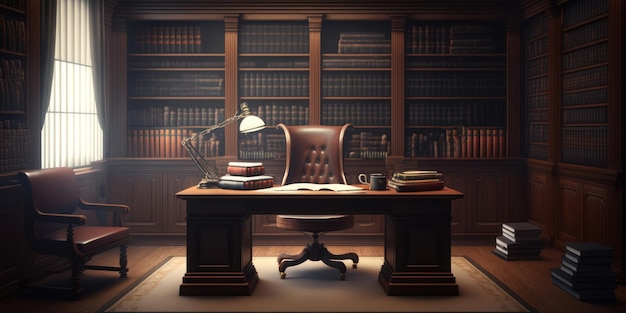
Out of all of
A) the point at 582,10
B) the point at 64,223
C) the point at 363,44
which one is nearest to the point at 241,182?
the point at 64,223

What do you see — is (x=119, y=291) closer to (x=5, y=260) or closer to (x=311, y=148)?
(x=5, y=260)

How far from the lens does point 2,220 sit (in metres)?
4.55

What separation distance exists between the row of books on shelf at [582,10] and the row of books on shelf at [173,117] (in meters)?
3.52

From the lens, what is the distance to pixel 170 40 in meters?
6.79

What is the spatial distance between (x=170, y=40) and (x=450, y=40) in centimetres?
296

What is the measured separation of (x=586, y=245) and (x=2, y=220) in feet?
13.8

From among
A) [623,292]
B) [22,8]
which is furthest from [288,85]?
[623,292]

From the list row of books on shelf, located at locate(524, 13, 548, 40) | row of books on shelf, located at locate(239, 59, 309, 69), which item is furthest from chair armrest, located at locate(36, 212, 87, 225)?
row of books on shelf, located at locate(524, 13, 548, 40)

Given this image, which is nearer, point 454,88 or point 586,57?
point 586,57

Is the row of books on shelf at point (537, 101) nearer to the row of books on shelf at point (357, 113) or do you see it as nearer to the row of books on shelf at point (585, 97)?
the row of books on shelf at point (585, 97)

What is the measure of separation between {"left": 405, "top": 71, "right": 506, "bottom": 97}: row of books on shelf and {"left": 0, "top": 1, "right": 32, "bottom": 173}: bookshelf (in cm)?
374

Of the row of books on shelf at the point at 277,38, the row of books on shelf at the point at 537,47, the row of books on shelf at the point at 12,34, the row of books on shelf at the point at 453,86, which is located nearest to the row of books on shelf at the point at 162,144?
the row of books on shelf at the point at 277,38

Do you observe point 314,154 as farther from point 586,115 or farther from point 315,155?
point 586,115

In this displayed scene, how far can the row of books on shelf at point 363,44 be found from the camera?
677 centimetres
